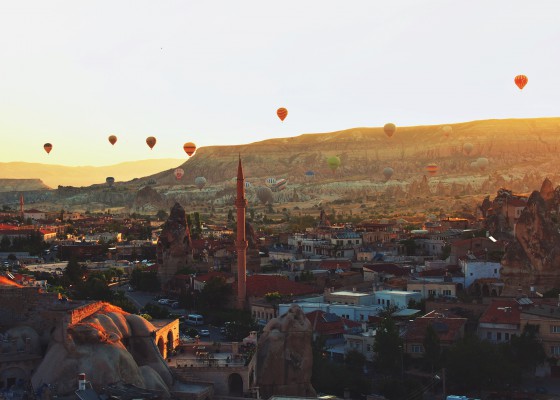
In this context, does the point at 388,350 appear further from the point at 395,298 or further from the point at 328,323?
the point at 395,298

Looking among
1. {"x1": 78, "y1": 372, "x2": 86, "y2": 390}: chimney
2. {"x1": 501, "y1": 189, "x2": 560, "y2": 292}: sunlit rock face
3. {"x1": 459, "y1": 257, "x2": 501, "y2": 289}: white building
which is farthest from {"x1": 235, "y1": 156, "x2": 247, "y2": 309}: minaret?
{"x1": 78, "y1": 372, "x2": 86, "y2": 390}: chimney

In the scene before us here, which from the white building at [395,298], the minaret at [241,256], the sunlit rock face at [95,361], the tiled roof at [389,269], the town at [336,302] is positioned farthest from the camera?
the tiled roof at [389,269]

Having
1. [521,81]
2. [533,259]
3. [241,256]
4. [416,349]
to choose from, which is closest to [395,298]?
[533,259]

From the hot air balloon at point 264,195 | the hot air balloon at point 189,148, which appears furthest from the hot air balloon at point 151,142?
the hot air balloon at point 264,195

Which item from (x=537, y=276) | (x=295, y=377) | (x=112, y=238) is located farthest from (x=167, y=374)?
(x=112, y=238)

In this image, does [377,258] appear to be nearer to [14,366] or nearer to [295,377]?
[295,377]

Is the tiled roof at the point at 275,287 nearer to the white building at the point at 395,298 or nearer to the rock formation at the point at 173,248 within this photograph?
the white building at the point at 395,298
